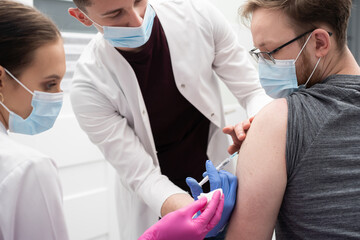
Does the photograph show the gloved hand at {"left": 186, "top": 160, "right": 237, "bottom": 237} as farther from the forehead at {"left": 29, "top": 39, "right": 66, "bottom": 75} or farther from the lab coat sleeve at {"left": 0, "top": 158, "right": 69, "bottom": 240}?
the forehead at {"left": 29, "top": 39, "right": 66, "bottom": 75}

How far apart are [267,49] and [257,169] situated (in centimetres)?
39

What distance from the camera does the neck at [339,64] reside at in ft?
3.26

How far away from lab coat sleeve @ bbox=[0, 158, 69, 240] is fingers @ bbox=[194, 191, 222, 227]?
0.38m

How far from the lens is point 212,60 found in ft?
5.21

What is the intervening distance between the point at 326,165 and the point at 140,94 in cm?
86

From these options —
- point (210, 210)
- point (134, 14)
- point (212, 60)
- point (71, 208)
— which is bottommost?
point (71, 208)

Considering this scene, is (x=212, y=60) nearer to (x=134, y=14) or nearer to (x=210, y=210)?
(x=134, y=14)

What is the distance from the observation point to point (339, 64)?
1003 mm

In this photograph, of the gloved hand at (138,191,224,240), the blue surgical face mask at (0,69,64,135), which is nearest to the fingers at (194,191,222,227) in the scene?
the gloved hand at (138,191,224,240)

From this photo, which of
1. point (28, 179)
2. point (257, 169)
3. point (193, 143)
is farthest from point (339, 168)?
point (193, 143)

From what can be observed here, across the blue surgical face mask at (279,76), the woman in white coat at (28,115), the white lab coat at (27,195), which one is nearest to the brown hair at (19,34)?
the woman in white coat at (28,115)

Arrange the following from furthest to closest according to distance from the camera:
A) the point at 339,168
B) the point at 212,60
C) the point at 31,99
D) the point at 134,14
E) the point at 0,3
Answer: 1. the point at 212,60
2. the point at 134,14
3. the point at 31,99
4. the point at 0,3
5. the point at 339,168

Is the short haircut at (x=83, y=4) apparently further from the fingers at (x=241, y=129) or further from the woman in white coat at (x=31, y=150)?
the fingers at (x=241, y=129)

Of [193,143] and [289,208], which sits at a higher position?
[289,208]
